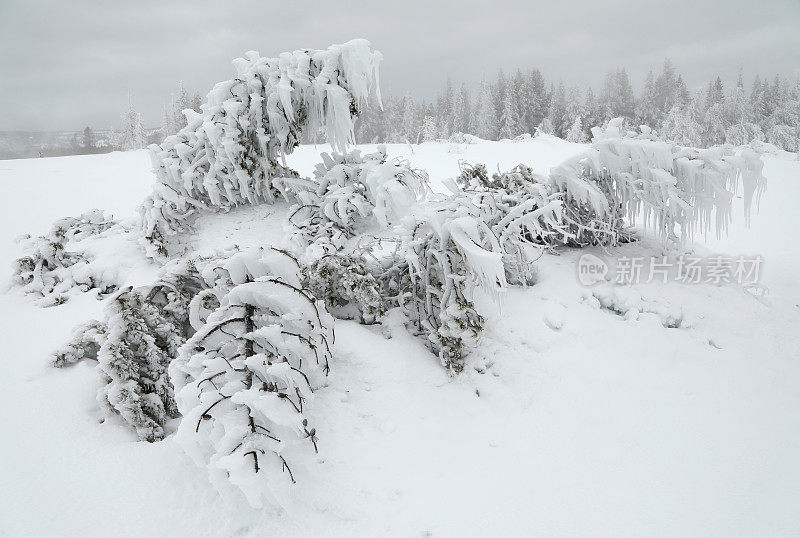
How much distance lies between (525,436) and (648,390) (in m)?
1.43

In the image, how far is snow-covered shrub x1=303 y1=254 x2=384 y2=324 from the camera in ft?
14.0

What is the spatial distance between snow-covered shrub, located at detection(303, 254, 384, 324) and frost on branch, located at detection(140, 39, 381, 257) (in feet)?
8.16

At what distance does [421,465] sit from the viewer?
124 inches

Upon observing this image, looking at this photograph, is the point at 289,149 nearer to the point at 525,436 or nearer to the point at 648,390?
the point at 525,436

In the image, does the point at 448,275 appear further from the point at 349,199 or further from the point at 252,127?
the point at 252,127

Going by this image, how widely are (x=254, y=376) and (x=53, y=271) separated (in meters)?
4.70

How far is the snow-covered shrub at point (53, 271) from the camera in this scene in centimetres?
537

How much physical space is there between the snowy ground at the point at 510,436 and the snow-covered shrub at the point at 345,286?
244mm

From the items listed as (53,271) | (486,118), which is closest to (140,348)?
(53,271)

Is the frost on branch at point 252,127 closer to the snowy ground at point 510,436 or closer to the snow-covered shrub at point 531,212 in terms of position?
the snowy ground at point 510,436

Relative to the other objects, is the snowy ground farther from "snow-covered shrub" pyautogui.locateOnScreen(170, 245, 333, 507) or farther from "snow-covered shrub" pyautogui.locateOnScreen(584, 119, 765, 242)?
"snow-covered shrub" pyautogui.locateOnScreen(584, 119, 765, 242)

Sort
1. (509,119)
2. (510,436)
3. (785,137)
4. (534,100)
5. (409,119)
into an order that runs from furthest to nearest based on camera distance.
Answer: (409,119) < (534,100) < (509,119) < (785,137) < (510,436)

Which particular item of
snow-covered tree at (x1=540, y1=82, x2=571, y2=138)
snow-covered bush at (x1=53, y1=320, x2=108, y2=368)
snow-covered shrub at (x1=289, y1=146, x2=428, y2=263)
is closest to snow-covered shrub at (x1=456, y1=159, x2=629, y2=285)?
snow-covered shrub at (x1=289, y1=146, x2=428, y2=263)

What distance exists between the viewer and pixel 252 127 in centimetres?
603
